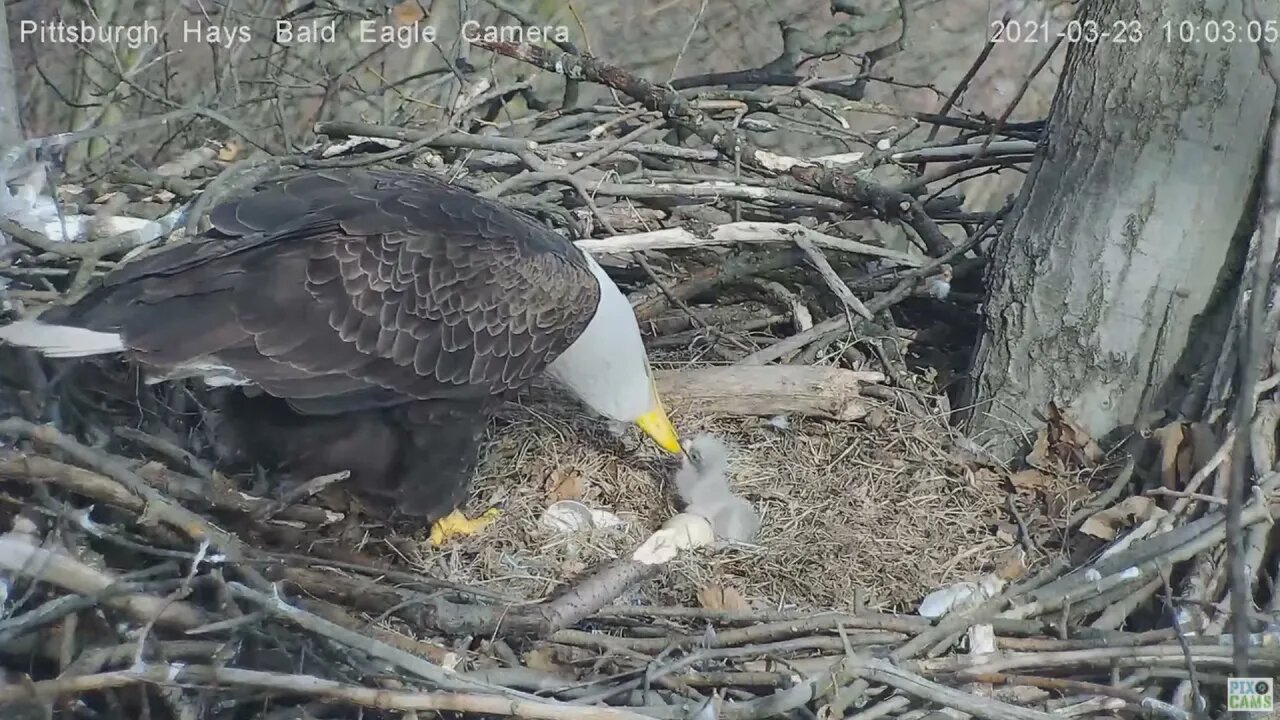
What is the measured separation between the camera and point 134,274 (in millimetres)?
2805

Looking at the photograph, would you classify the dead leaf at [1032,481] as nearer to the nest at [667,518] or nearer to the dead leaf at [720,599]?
the nest at [667,518]

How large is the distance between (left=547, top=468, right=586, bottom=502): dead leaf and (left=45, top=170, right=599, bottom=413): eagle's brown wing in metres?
0.43

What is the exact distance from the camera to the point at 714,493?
3.27 metres

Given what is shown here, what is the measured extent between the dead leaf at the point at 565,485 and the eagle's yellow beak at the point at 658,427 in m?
0.27

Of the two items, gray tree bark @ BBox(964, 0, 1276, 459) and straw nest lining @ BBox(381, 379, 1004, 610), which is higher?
gray tree bark @ BBox(964, 0, 1276, 459)

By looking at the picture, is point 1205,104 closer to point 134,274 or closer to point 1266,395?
point 1266,395

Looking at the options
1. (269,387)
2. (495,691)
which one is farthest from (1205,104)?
(269,387)

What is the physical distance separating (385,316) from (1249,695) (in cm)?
213

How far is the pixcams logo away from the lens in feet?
7.41

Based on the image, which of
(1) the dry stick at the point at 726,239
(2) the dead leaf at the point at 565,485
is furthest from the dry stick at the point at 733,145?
(2) the dead leaf at the point at 565,485

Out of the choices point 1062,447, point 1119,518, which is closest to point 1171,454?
point 1119,518

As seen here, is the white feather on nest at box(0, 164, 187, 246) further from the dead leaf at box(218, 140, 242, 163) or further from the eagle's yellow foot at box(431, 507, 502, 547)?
the eagle's yellow foot at box(431, 507, 502, 547)

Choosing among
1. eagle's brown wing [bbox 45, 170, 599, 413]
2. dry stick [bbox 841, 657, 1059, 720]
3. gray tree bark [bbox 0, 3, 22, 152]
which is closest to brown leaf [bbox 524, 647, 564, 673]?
dry stick [bbox 841, 657, 1059, 720]

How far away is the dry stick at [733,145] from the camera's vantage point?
12.4ft
